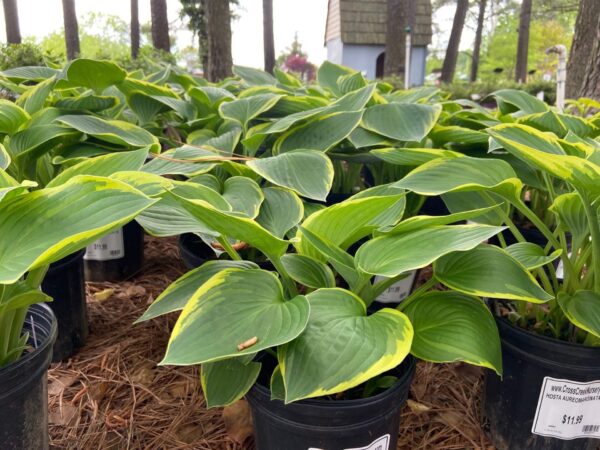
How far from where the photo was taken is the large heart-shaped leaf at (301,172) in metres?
0.93

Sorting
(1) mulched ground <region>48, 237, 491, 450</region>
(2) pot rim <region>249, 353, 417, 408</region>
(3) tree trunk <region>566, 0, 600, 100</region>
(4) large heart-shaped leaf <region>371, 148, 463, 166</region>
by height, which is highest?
(3) tree trunk <region>566, 0, 600, 100</region>

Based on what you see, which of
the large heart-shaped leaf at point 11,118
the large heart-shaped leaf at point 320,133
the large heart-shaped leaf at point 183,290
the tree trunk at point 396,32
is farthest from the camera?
the tree trunk at point 396,32

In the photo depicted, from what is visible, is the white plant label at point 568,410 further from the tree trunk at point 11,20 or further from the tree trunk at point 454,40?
the tree trunk at point 454,40

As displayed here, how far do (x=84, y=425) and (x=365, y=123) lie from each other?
0.92 metres

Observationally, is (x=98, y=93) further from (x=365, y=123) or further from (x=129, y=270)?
(x=365, y=123)

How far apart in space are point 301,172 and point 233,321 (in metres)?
0.44

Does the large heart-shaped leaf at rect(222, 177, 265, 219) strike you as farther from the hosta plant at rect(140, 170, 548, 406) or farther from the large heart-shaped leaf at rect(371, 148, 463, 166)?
the large heart-shaped leaf at rect(371, 148, 463, 166)

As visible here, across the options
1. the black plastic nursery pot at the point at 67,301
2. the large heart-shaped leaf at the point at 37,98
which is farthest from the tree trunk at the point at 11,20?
the black plastic nursery pot at the point at 67,301

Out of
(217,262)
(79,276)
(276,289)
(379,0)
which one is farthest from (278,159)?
(379,0)

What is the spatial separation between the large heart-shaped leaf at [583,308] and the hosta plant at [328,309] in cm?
11

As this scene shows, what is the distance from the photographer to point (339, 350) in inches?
22.5

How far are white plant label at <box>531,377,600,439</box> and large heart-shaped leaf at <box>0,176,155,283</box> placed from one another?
703 millimetres

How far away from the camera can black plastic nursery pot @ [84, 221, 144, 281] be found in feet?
4.76

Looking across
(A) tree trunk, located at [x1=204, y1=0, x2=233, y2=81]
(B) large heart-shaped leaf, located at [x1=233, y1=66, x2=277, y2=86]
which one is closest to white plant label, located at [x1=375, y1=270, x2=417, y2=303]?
(B) large heart-shaped leaf, located at [x1=233, y1=66, x2=277, y2=86]
